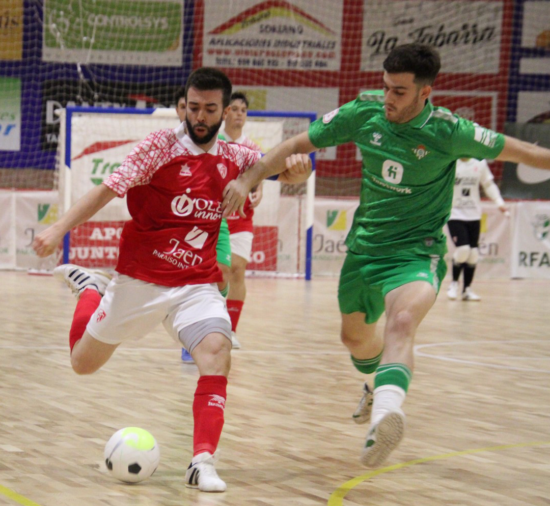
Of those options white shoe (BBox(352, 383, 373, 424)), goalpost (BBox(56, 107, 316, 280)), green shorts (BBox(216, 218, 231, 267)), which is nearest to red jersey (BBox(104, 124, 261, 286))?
white shoe (BBox(352, 383, 373, 424))

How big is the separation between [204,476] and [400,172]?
170 cm

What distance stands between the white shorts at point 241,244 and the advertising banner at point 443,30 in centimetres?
1340

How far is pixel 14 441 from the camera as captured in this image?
438cm

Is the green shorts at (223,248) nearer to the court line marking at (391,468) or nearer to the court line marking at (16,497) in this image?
the court line marking at (391,468)

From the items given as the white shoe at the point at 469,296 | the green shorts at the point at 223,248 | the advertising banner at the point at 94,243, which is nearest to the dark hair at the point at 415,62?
the green shorts at the point at 223,248

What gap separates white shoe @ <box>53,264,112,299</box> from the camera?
5004 mm

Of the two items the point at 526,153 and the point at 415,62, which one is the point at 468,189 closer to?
the point at 526,153

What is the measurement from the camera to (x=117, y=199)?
43.2ft

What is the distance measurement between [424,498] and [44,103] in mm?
17225

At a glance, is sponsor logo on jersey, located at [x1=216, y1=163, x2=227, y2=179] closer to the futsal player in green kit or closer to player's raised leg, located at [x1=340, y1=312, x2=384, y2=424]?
the futsal player in green kit

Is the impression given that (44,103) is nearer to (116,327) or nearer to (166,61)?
(166,61)

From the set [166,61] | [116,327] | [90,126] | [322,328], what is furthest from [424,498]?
[166,61]

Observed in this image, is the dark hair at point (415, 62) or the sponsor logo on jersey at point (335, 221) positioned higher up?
the dark hair at point (415, 62)

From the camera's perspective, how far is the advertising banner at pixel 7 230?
14039 millimetres
